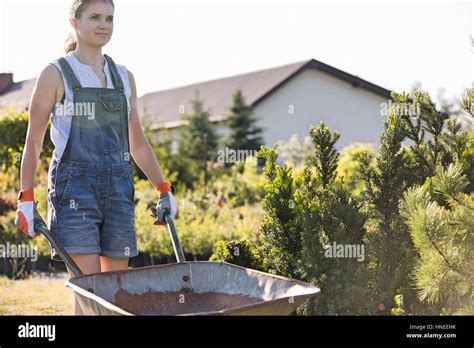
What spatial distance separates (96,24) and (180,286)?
4.27 ft

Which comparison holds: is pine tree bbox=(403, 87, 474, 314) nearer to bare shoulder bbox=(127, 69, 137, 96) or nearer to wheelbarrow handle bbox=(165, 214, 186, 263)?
wheelbarrow handle bbox=(165, 214, 186, 263)

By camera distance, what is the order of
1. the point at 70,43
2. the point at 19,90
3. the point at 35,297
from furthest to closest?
the point at 19,90 → the point at 35,297 → the point at 70,43

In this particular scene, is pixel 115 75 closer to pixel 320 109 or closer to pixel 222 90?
pixel 320 109

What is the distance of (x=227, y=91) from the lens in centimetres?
2458

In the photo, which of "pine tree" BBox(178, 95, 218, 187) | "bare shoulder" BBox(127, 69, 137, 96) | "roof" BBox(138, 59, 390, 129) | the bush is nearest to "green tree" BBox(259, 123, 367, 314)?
the bush

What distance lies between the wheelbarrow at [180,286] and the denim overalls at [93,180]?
0.62 feet

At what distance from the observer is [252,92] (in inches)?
885

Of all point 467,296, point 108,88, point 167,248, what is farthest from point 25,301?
point 467,296

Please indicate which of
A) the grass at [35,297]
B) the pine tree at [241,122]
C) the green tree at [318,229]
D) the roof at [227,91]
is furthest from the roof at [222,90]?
the green tree at [318,229]

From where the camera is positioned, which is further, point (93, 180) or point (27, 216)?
point (93, 180)

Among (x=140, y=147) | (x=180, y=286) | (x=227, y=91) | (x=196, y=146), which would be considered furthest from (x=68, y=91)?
(x=227, y=91)

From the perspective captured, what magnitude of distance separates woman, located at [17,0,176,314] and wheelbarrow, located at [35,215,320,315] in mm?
196

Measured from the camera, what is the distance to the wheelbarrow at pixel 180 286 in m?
2.69
